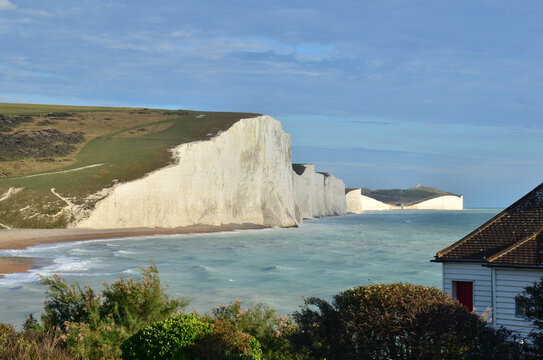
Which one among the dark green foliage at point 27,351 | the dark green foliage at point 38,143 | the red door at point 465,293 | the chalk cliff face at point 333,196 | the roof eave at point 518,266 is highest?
the dark green foliage at point 38,143

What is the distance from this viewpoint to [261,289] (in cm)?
2970

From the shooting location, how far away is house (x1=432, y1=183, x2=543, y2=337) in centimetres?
1294

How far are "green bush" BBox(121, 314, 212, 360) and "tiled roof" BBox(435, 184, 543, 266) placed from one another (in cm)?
719

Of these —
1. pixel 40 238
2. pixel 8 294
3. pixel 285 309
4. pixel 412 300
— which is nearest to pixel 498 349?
pixel 412 300

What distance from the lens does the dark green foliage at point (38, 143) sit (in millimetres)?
86562

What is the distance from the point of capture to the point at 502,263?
517 inches

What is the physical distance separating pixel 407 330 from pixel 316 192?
456ft

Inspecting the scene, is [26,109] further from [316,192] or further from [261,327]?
[261,327]

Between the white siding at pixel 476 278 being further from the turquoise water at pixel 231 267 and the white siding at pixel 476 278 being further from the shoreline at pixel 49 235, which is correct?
the shoreline at pixel 49 235

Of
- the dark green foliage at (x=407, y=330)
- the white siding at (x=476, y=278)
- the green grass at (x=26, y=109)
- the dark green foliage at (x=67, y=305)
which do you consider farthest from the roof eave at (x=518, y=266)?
the green grass at (x=26, y=109)

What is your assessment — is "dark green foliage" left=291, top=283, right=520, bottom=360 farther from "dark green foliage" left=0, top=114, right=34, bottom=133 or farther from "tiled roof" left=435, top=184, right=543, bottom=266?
"dark green foliage" left=0, top=114, right=34, bottom=133

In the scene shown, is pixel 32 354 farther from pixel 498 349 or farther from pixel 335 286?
pixel 335 286

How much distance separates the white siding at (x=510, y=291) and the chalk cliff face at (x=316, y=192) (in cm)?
9228

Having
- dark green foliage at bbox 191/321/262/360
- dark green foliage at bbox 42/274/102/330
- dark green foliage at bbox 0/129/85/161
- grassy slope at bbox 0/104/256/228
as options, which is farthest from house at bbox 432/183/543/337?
dark green foliage at bbox 0/129/85/161
